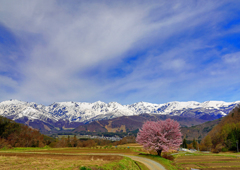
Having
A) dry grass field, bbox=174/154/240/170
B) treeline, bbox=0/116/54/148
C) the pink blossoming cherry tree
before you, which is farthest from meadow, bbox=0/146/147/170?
treeline, bbox=0/116/54/148

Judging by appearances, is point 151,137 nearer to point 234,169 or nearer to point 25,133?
point 234,169

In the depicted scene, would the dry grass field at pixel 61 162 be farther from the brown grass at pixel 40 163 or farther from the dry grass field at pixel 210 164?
the dry grass field at pixel 210 164

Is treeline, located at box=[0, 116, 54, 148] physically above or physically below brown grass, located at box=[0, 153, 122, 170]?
below

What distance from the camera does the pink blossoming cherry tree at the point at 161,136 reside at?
41125mm

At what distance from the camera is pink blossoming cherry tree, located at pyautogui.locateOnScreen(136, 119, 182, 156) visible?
41125 millimetres

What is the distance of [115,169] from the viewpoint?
67.2 feet

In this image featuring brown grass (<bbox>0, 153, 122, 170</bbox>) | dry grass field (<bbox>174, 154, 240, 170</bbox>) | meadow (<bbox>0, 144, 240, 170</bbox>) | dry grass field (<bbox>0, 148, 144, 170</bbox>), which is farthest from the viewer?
dry grass field (<bbox>174, 154, 240, 170</bbox>)

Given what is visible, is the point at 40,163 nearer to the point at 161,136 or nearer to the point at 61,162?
the point at 61,162

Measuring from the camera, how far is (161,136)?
4172cm

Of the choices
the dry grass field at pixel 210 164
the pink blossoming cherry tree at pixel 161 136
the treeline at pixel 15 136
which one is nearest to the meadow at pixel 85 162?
the dry grass field at pixel 210 164

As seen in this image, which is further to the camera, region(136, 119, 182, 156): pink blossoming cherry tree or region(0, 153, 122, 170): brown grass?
region(136, 119, 182, 156): pink blossoming cherry tree

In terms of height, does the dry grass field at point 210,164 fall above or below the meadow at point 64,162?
below

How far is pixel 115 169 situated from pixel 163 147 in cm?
2342

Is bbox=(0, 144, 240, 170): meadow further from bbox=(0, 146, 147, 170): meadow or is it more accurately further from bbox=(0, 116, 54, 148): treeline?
bbox=(0, 116, 54, 148): treeline
